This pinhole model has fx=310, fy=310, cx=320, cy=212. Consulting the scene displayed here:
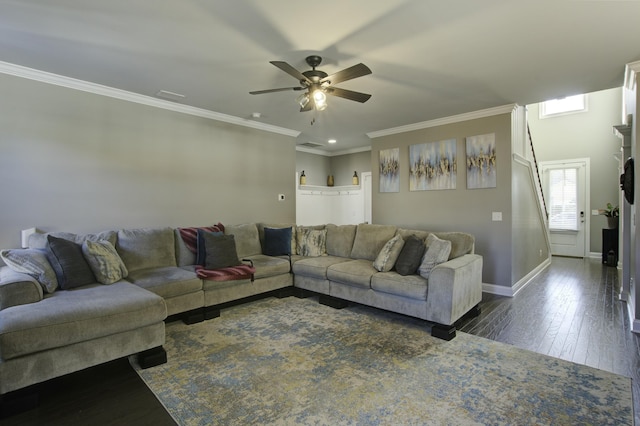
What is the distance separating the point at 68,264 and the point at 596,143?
10083 millimetres

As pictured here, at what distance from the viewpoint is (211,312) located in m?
3.57

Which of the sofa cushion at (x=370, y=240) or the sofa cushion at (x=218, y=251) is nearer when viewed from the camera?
the sofa cushion at (x=218, y=251)

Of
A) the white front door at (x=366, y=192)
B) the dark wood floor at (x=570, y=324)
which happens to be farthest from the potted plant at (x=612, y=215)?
the white front door at (x=366, y=192)

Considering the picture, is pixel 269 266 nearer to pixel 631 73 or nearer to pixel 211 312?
pixel 211 312

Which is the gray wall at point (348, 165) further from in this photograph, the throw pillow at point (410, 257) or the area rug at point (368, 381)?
the area rug at point (368, 381)

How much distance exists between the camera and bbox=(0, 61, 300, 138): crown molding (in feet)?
10.7

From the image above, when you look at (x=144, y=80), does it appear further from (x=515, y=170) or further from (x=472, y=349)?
(x=515, y=170)

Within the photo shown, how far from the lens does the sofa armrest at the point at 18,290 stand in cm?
223

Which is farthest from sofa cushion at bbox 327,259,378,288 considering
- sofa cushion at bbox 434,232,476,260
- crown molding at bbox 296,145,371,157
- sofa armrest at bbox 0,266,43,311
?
crown molding at bbox 296,145,371,157

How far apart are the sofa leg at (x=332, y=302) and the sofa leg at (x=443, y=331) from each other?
1172 mm

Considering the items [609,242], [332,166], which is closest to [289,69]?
[332,166]

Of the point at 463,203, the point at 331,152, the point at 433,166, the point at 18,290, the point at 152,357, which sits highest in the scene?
the point at 331,152

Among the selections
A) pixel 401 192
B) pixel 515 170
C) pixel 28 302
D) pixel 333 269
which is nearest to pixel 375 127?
pixel 401 192

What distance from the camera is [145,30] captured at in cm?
256
